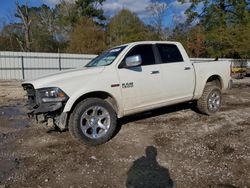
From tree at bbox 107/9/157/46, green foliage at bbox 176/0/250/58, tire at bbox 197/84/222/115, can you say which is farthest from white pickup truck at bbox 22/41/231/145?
tree at bbox 107/9/157/46

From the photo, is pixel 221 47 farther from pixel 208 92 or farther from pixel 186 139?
pixel 186 139

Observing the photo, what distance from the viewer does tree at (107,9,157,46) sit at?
35062mm

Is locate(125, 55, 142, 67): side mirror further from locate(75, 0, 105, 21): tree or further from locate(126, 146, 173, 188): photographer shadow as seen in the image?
locate(75, 0, 105, 21): tree

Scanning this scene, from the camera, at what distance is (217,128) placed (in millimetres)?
5492

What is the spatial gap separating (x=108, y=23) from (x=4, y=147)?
119 ft

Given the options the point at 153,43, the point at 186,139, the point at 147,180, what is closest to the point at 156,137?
the point at 186,139

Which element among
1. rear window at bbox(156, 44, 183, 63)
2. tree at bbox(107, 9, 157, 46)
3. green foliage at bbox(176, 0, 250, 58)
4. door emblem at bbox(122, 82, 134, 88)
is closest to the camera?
door emblem at bbox(122, 82, 134, 88)

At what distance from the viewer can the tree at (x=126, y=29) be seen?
115 ft

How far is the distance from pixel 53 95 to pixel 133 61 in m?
1.61

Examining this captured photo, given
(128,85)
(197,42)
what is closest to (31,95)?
(128,85)

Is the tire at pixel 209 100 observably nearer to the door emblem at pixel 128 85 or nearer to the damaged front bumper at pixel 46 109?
the door emblem at pixel 128 85

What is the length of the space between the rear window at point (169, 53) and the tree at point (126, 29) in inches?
1144

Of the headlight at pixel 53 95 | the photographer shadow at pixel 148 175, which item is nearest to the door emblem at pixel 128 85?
the headlight at pixel 53 95

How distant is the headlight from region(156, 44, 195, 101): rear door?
2.31 m
